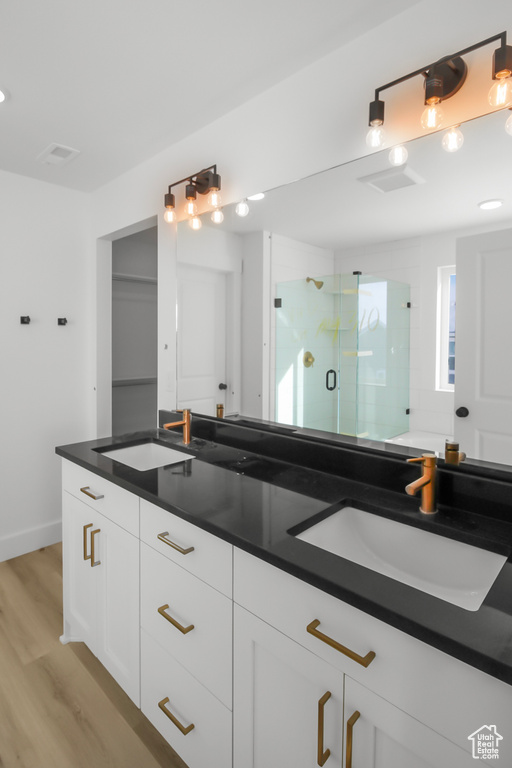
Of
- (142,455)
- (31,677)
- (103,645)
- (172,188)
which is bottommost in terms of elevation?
(31,677)

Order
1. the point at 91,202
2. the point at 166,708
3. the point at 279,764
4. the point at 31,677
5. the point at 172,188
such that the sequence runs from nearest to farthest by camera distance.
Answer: the point at 279,764 < the point at 166,708 < the point at 31,677 < the point at 172,188 < the point at 91,202

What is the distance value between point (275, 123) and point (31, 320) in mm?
2001

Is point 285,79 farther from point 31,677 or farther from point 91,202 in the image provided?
point 31,677

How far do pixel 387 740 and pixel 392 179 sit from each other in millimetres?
1512

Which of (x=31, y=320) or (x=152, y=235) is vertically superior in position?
(x=152, y=235)

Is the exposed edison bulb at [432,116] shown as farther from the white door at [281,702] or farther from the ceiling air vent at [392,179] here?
the white door at [281,702]

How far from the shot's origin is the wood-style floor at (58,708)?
1501mm

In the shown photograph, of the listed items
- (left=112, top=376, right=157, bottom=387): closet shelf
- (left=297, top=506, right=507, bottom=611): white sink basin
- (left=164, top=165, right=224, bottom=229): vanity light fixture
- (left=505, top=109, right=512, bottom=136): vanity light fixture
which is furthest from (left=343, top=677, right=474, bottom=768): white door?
(left=112, top=376, right=157, bottom=387): closet shelf

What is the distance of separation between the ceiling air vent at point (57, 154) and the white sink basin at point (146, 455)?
1.65m

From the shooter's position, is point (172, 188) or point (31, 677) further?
point (172, 188)

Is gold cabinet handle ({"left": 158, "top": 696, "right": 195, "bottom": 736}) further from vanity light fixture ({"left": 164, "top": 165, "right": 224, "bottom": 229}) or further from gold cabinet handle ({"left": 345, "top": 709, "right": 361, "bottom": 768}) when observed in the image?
vanity light fixture ({"left": 164, "top": 165, "right": 224, "bottom": 229})

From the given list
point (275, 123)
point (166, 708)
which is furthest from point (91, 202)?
point (166, 708)

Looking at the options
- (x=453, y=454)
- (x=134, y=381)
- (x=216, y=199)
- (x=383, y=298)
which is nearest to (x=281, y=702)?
(x=453, y=454)

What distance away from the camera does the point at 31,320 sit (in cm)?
286
